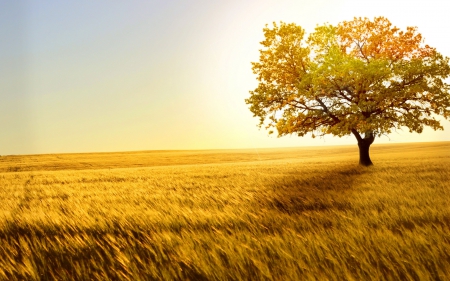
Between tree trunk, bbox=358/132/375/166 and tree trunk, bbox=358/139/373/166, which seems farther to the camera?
tree trunk, bbox=358/139/373/166

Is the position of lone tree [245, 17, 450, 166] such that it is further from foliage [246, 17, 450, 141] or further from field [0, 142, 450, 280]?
field [0, 142, 450, 280]

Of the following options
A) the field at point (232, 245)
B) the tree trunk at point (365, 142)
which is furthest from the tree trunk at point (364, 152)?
the field at point (232, 245)

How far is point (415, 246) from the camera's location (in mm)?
5191

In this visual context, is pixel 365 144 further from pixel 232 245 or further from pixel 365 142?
pixel 232 245

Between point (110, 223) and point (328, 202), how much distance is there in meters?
5.40

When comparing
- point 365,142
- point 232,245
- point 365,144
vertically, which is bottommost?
point 232,245

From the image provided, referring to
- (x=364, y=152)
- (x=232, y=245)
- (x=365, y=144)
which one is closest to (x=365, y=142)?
(x=365, y=144)

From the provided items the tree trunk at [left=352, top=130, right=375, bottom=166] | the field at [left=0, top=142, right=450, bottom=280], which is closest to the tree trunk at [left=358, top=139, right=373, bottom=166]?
the tree trunk at [left=352, top=130, right=375, bottom=166]

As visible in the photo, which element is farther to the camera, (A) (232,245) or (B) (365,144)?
(B) (365,144)

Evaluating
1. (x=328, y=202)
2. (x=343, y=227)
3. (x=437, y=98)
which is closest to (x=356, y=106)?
(x=437, y=98)

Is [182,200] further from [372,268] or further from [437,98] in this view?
[437,98]

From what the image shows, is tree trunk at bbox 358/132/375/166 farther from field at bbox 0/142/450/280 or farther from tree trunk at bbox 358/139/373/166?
field at bbox 0/142/450/280

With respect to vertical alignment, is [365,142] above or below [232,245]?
above

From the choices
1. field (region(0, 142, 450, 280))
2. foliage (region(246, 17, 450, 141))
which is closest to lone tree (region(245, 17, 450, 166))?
foliage (region(246, 17, 450, 141))
